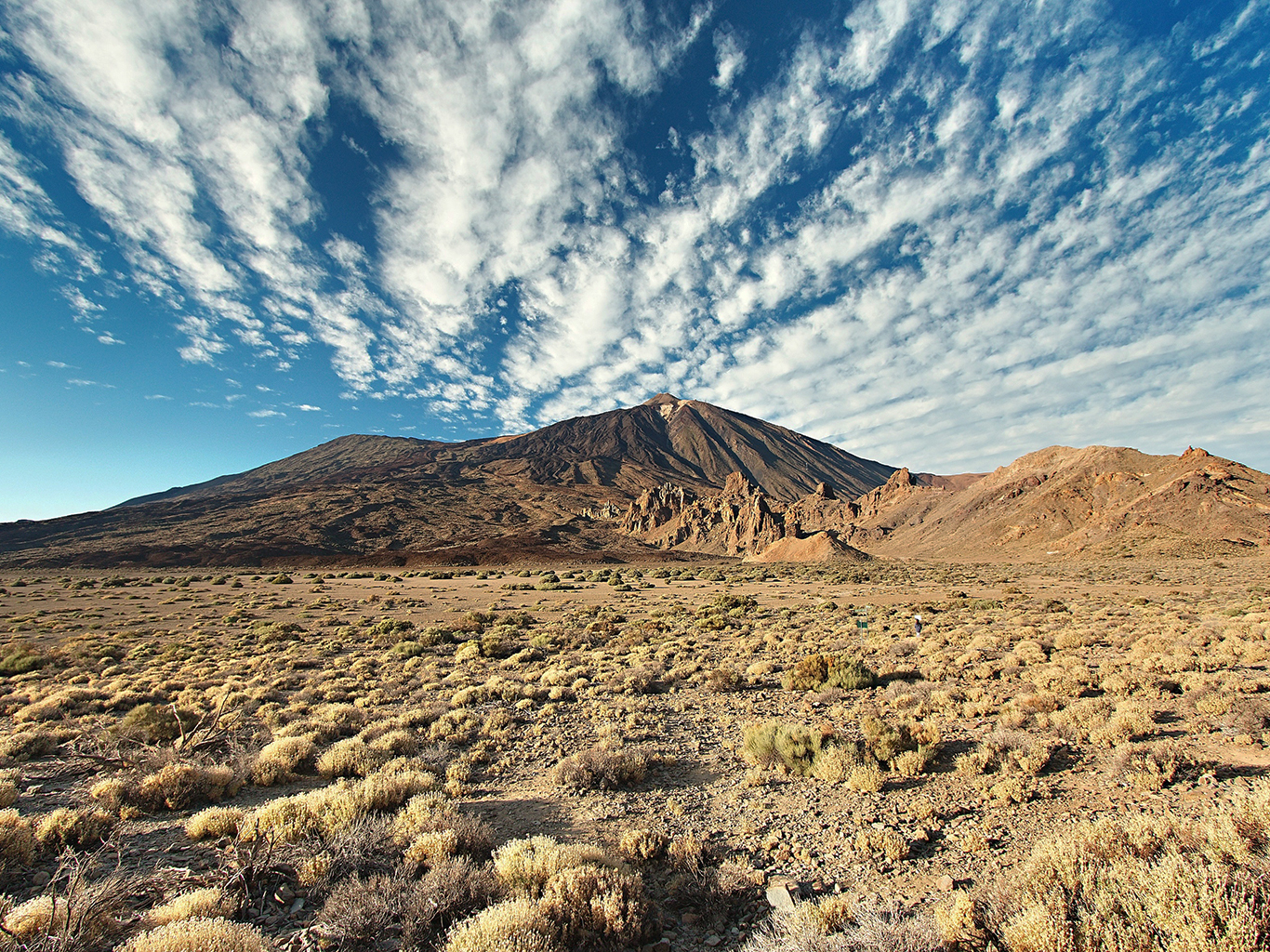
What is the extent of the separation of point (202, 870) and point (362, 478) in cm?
17234

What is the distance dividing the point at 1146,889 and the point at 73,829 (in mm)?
9785

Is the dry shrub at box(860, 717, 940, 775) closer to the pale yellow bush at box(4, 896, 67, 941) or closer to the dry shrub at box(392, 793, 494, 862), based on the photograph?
the dry shrub at box(392, 793, 494, 862)

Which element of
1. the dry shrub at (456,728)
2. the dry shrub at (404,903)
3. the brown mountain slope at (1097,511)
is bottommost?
the dry shrub at (456,728)

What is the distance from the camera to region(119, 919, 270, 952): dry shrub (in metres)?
3.20

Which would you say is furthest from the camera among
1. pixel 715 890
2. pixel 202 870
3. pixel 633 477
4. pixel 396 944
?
pixel 633 477

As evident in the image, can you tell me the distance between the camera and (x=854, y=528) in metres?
100

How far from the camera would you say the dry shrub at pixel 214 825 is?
5.49 m

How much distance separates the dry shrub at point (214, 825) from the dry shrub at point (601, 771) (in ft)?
12.4

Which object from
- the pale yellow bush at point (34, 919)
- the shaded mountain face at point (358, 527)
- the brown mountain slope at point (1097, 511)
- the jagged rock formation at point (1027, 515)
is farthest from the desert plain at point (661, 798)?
the shaded mountain face at point (358, 527)

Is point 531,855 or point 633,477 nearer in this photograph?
point 531,855

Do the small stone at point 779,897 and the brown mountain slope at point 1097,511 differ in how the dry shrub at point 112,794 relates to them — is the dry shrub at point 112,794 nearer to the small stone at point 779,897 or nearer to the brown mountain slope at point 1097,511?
the small stone at point 779,897

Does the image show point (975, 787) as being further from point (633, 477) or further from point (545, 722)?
point (633, 477)

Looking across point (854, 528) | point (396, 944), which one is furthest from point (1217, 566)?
point (396, 944)

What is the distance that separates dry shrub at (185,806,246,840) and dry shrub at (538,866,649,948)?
13.4ft
